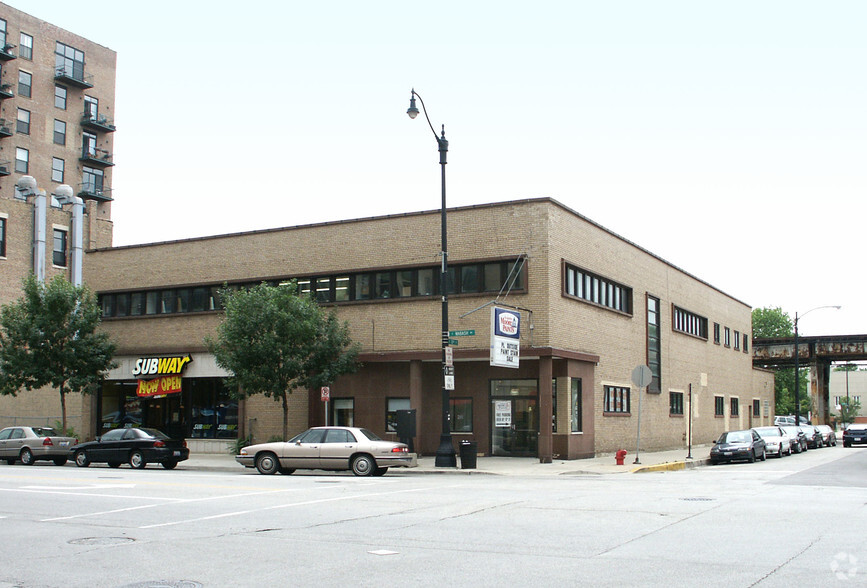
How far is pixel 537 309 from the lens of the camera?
30.2 metres

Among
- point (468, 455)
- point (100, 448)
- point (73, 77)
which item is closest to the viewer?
point (468, 455)

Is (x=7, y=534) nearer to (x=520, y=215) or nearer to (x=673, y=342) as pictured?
(x=520, y=215)

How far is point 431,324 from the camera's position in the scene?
Answer: 31875 millimetres

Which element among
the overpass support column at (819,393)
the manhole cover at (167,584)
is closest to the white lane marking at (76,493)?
the manhole cover at (167,584)

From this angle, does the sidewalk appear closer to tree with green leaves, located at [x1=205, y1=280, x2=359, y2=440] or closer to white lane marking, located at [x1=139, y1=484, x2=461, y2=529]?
tree with green leaves, located at [x1=205, y1=280, x2=359, y2=440]

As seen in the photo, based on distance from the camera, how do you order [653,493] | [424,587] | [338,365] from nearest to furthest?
1. [424,587]
2. [653,493]
3. [338,365]

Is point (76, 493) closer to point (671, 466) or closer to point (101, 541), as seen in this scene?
point (101, 541)

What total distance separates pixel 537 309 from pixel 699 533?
18224 millimetres

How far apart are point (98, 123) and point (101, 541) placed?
6267 centimetres

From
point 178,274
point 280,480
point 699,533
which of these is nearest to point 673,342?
point 178,274

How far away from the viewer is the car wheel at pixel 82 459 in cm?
3036

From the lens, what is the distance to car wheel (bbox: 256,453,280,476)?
2558 centimetres

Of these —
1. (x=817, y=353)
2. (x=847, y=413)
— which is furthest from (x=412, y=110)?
(x=847, y=413)

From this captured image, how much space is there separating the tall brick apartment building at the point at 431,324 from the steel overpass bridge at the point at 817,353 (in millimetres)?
33725
